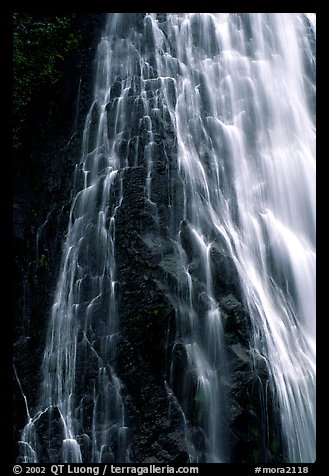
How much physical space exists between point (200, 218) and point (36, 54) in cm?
687

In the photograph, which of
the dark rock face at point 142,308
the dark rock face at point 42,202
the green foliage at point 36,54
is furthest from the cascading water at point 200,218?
the green foliage at point 36,54

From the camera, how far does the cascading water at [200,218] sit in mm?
10195

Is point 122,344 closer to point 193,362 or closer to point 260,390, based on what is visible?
point 193,362

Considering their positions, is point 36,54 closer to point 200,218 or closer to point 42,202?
point 42,202

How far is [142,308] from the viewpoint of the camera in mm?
10805

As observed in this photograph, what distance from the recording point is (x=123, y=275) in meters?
11.2

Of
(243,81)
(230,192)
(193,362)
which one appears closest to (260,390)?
(193,362)

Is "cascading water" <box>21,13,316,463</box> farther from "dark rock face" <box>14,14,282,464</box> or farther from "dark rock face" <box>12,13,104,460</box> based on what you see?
"dark rock face" <box>12,13,104,460</box>

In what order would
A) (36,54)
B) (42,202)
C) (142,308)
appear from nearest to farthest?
(142,308) → (42,202) → (36,54)

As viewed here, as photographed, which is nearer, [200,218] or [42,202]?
[200,218]

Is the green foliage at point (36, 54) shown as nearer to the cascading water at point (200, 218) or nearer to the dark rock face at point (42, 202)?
the dark rock face at point (42, 202)

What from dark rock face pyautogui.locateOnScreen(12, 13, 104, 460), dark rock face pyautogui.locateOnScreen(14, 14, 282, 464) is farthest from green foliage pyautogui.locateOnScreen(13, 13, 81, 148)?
dark rock face pyautogui.locateOnScreen(14, 14, 282, 464)

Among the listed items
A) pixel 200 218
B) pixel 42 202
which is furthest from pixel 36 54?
pixel 200 218

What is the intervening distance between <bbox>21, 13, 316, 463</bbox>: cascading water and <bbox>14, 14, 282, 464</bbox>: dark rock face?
0.24ft
